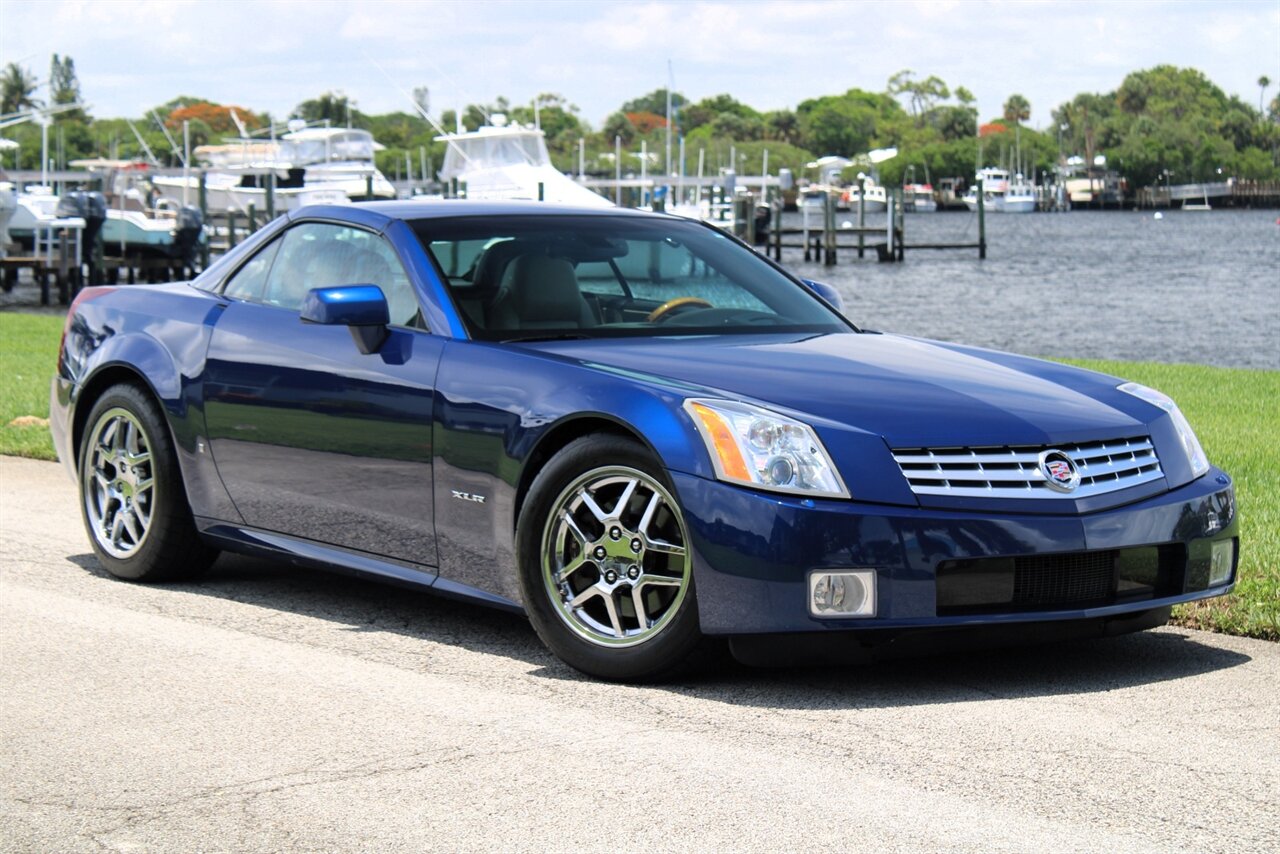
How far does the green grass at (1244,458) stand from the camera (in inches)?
262

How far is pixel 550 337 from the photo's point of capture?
6.25 meters

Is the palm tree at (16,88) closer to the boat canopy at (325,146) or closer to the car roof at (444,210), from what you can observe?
the boat canopy at (325,146)

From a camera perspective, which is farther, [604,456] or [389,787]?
[604,456]

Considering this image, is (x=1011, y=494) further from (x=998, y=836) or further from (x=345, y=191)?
(x=345, y=191)

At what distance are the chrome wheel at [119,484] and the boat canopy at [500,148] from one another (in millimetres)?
56941

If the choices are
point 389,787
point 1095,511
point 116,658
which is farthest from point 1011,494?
point 116,658

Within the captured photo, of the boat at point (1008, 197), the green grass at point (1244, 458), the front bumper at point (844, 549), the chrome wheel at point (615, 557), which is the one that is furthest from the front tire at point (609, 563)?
the boat at point (1008, 197)

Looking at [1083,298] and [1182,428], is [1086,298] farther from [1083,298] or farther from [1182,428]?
[1182,428]

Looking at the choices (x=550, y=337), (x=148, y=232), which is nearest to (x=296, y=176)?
(x=148, y=232)

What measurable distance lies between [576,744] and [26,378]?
1237 cm

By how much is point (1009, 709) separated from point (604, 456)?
4.34ft

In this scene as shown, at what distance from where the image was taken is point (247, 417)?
684cm

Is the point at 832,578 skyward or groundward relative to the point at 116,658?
skyward

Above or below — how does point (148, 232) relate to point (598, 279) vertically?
below
